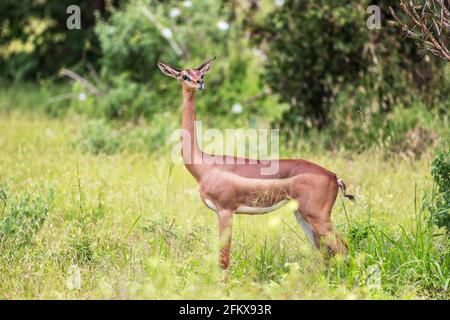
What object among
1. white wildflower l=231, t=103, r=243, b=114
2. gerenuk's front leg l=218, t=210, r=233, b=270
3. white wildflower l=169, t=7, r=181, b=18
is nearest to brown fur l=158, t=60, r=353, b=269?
gerenuk's front leg l=218, t=210, r=233, b=270

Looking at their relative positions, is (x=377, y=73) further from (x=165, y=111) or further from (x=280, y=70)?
(x=165, y=111)

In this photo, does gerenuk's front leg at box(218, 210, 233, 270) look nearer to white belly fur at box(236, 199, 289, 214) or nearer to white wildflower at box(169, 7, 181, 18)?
white belly fur at box(236, 199, 289, 214)

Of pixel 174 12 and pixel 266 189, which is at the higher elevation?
pixel 174 12

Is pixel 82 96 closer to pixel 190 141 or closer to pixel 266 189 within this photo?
pixel 190 141

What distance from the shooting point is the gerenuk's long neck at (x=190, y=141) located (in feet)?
15.9

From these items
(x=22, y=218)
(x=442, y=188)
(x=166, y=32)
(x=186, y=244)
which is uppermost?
(x=166, y=32)

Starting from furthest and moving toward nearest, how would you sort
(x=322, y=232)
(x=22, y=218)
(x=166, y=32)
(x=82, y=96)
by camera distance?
(x=82, y=96)
(x=166, y=32)
(x=22, y=218)
(x=322, y=232)

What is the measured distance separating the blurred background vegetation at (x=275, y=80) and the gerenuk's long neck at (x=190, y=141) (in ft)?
7.99

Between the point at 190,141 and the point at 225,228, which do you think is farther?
the point at 190,141

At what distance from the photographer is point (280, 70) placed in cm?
855

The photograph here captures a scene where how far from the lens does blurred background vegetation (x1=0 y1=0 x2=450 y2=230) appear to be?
26.5ft

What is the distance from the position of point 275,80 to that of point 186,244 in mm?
3646

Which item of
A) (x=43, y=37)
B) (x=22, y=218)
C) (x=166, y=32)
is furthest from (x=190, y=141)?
(x=43, y=37)

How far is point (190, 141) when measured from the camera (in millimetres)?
4867
